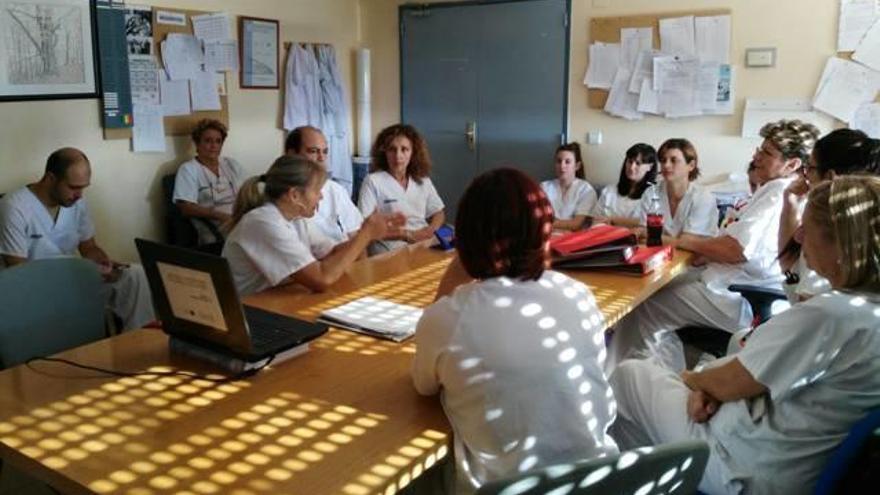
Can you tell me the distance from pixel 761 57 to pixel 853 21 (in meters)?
0.50

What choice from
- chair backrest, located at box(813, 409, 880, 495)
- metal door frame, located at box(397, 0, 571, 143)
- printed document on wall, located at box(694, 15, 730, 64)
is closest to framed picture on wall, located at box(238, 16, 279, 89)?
metal door frame, located at box(397, 0, 571, 143)

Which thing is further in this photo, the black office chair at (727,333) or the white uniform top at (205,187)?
the white uniform top at (205,187)

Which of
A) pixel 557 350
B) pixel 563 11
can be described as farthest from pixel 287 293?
pixel 563 11

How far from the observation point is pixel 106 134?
4086mm

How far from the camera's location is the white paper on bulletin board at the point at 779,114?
4.27m

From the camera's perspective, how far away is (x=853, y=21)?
4.10 m

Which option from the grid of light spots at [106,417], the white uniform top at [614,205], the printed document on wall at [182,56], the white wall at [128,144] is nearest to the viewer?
the grid of light spots at [106,417]

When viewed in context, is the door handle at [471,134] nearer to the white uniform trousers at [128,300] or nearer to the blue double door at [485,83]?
the blue double door at [485,83]

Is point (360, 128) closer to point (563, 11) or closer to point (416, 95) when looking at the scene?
point (416, 95)

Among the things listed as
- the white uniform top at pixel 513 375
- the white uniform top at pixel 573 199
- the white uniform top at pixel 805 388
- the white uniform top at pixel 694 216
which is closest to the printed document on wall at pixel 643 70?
the white uniform top at pixel 573 199

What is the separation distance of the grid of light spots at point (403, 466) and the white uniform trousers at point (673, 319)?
5.89ft

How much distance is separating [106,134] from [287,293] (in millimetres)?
2442

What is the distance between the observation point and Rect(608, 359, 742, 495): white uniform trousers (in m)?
1.70

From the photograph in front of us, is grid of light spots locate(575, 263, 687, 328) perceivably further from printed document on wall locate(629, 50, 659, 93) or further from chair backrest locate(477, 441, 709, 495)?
printed document on wall locate(629, 50, 659, 93)
